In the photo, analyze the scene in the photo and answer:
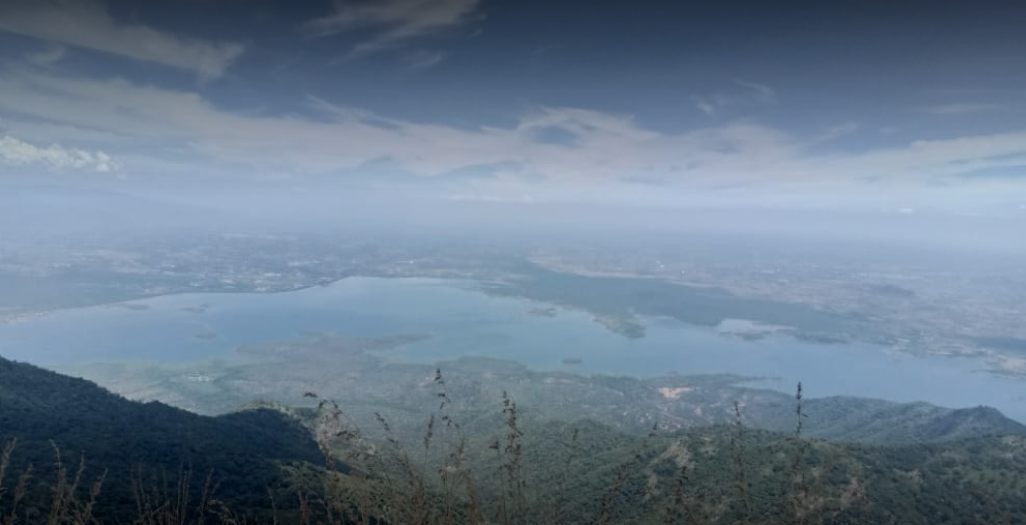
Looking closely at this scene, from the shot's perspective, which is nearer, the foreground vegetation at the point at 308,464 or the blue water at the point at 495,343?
the foreground vegetation at the point at 308,464

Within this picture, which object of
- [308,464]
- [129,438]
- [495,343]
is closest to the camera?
[129,438]

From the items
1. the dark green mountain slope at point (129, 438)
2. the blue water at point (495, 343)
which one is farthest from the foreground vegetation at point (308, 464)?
the blue water at point (495, 343)

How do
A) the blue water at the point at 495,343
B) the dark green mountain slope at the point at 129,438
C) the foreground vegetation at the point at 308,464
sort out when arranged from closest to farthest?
the foreground vegetation at the point at 308,464 < the dark green mountain slope at the point at 129,438 < the blue water at the point at 495,343

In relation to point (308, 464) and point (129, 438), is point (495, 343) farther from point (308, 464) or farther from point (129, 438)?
point (129, 438)

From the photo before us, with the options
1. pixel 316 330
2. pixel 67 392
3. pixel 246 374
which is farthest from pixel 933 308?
pixel 67 392

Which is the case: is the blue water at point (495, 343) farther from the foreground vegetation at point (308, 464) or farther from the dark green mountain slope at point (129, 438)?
the foreground vegetation at point (308, 464)

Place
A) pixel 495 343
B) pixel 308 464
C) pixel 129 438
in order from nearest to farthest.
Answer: pixel 129 438
pixel 308 464
pixel 495 343

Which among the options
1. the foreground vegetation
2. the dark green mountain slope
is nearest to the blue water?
the dark green mountain slope

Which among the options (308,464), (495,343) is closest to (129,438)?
(308,464)

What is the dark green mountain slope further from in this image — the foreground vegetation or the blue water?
the blue water

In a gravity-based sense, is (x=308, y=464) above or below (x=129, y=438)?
below
